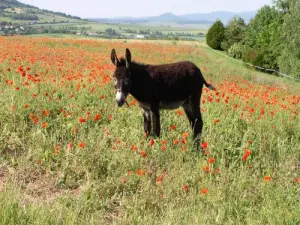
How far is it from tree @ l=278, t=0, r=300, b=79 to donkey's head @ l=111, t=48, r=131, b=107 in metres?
31.9

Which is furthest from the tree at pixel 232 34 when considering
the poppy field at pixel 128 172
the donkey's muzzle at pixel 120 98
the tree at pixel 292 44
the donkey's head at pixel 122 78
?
the donkey's muzzle at pixel 120 98

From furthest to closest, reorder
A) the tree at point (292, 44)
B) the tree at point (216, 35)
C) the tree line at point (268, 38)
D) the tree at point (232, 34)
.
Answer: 1. the tree at point (216, 35)
2. the tree at point (232, 34)
3. the tree line at point (268, 38)
4. the tree at point (292, 44)

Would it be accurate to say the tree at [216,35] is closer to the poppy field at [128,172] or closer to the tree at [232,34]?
the tree at [232,34]

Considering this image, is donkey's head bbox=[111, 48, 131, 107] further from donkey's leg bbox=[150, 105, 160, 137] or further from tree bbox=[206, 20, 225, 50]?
tree bbox=[206, 20, 225, 50]

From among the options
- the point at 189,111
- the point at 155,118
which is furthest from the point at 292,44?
the point at 155,118

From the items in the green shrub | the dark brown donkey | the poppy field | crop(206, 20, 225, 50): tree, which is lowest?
the green shrub

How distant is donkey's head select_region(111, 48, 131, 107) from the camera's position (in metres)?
5.55

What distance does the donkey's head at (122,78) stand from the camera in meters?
5.55

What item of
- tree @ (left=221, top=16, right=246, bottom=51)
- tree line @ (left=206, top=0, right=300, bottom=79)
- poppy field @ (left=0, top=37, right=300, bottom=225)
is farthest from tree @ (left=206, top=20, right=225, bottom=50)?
poppy field @ (left=0, top=37, right=300, bottom=225)

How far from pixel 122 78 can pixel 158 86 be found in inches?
35.9

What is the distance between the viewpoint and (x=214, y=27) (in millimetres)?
62625

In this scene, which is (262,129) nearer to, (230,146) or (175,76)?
(230,146)

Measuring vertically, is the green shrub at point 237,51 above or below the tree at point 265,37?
below

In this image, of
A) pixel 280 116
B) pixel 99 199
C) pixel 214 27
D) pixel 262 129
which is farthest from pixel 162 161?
pixel 214 27
